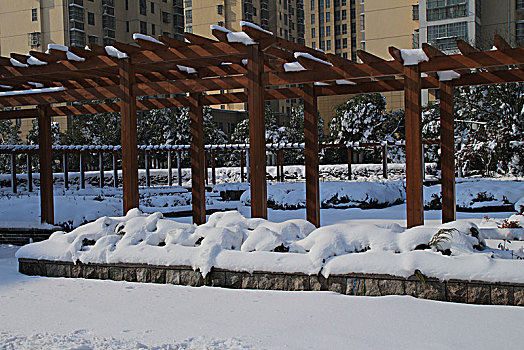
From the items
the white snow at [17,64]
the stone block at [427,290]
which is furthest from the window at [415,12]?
the stone block at [427,290]

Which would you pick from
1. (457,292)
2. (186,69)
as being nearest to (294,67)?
(186,69)

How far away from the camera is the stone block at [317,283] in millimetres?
5973

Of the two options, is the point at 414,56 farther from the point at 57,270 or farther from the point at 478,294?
the point at 57,270

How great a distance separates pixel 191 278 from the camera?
651 cm

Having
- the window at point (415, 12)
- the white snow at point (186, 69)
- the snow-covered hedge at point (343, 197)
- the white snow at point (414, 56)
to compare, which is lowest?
the snow-covered hedge at point (343, 197)

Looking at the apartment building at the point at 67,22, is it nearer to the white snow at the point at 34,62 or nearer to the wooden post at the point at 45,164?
the wooden post at the point at 45,164

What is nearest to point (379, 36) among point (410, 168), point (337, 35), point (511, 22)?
point (511, 22)

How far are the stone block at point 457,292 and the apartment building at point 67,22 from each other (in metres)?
44.7

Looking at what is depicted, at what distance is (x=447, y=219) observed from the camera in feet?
30.7

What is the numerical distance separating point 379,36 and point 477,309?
42.4 meters

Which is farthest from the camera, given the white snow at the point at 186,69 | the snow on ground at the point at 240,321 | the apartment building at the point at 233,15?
the apartment building at the point at 233,15

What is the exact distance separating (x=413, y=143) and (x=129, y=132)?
4.40 metres

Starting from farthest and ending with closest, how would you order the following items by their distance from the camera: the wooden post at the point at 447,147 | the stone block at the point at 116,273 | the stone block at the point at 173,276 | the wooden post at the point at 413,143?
the wooden post at the point at 447,147 < the wooden post at the point at 413,143 < the stone block at the point at 116,273 < the stone block at the point at 173,276

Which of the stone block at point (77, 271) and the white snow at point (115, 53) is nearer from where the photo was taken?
the stone block at point (77, 271)
